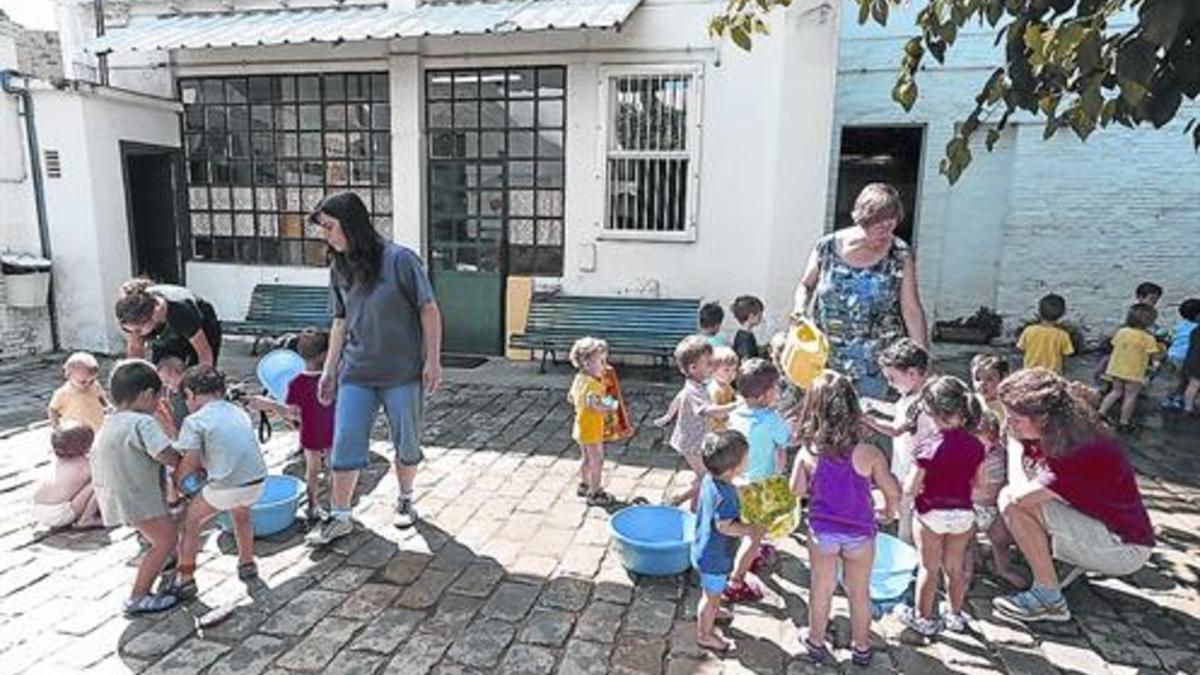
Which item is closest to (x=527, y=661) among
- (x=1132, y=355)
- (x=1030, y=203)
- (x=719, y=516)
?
(x=719, y=516)

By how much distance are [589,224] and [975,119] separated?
5.83 meters

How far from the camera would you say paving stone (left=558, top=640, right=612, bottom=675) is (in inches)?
113

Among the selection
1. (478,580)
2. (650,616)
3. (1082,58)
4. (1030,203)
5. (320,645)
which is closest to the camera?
(1082,58)

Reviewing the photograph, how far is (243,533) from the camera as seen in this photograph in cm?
347

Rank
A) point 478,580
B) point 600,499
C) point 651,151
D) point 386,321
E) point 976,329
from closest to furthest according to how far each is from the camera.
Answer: point 478,580 < point 386,321 < point 600,499 < point 651,151 < point 976,329

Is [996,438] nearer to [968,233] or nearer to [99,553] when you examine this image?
[99,553]

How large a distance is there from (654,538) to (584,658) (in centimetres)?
91

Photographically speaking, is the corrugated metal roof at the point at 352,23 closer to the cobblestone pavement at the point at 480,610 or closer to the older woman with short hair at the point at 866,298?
the older woman with short hair at the point at 866,298

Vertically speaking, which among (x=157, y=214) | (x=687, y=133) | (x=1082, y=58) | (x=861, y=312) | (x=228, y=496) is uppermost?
(x=687, y=133)

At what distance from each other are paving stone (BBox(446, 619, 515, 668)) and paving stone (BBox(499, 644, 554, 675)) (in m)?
0.05

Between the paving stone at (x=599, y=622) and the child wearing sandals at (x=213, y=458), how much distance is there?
1569mm

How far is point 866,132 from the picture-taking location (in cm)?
1145

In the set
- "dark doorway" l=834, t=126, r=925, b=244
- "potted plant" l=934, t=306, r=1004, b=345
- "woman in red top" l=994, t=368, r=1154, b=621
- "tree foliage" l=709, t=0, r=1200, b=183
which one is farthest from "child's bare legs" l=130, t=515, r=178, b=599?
"dark doorway" l=834, t=126, r=925, b=244

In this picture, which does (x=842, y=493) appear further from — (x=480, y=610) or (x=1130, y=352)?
(x=1130, y=352)
